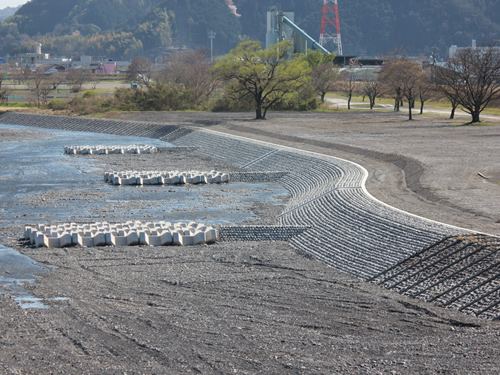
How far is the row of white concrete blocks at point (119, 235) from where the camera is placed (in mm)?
23984

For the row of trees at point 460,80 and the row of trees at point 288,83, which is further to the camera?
the row of trees at point 288,83

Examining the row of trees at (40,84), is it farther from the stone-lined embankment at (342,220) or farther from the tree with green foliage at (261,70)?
the stone-lined embankment at (342,220)

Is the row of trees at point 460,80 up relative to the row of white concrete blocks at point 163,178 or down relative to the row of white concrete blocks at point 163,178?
up

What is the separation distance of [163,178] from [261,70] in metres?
34.4

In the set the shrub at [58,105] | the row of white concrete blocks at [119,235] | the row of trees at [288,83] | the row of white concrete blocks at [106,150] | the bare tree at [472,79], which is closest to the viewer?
the row of white concrete blocks at [119,235]

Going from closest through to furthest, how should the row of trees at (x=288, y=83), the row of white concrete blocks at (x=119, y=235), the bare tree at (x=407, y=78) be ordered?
the row of white concrete blocks at (x=119, y=235)
the row of trees at (x=288, y=83)
the bare tree at (x=407, y=78)

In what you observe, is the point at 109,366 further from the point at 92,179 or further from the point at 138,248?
the point at 92,179

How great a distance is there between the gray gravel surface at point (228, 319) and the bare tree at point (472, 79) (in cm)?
3804

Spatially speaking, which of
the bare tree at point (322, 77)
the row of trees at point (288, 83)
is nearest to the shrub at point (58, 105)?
the row of trees at point (288, 83)

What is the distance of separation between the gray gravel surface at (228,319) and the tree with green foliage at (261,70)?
45833 mm

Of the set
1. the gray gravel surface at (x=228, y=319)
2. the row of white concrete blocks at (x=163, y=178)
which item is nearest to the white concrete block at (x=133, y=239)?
the gray gravel surface at (x=228, y=319)

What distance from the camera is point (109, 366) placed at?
1369cm

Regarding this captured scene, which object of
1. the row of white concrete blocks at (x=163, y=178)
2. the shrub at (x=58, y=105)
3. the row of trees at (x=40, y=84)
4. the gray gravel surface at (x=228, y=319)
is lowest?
the gray gravel surface at (x=228, y=319)

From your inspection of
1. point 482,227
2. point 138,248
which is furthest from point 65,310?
point 482,227
